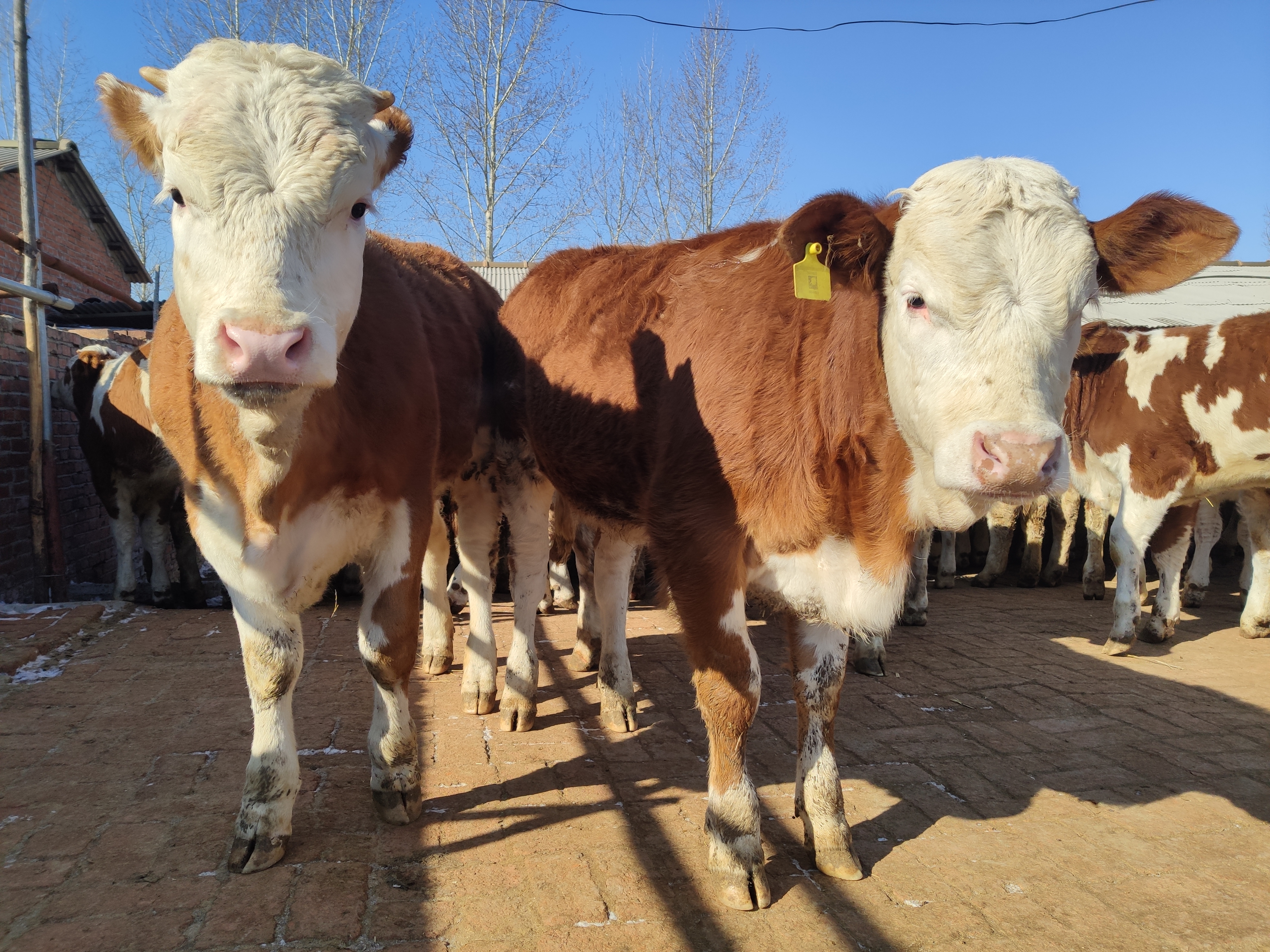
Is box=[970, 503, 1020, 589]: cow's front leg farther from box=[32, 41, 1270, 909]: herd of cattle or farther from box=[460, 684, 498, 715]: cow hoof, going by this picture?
box=[460, 684, 498, 715]: cow hoof

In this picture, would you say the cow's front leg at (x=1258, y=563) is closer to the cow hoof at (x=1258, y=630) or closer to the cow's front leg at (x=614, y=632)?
the cow hoof at (x=1258, y=630)

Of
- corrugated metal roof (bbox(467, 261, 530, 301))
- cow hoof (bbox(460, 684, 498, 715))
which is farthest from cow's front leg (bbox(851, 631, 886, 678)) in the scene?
corrugated metal roof (bbox(467, 261, 530, 301))

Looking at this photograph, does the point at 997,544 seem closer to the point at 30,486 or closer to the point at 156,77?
the point at 156,77

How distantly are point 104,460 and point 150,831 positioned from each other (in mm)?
4977

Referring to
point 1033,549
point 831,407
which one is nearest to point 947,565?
point 1033,549

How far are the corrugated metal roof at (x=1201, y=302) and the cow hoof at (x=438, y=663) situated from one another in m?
10.5

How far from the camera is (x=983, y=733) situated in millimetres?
4469

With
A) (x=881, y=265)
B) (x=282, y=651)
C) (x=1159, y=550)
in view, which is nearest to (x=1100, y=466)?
(x=1159, y=550)

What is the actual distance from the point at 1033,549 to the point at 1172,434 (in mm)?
2526

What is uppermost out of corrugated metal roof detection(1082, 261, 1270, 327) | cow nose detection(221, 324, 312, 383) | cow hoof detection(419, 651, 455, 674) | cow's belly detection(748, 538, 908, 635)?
corrugated metal roof detection(1082, 261, 1270, 327)

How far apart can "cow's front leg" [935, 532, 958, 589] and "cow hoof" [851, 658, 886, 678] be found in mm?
3664

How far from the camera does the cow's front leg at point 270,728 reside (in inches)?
116

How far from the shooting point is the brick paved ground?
8.72 feet

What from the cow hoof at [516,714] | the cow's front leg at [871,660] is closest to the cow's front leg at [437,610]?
the cow hoof at [516,714]
